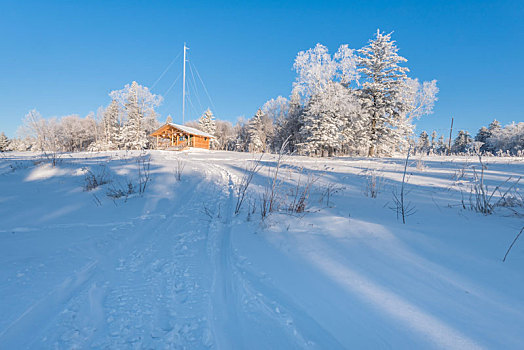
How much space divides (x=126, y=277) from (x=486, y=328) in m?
2.26

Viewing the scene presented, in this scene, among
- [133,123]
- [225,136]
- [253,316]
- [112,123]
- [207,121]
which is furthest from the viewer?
[225,136]

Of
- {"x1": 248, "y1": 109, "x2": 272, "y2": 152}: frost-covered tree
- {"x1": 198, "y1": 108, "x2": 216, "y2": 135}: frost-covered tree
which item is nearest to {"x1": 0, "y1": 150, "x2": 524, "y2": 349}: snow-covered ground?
{"x1": 248, "y1": 109, "x2": 272, "y2": 152}: frost-covered tree

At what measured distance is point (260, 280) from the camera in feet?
5.52

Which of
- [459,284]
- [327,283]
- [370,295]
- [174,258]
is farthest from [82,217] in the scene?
[459,284]

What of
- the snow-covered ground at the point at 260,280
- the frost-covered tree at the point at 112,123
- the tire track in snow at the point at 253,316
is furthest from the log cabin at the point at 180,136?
the tire track in snow at the point at 253,316

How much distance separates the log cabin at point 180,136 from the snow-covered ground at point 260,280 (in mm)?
29054

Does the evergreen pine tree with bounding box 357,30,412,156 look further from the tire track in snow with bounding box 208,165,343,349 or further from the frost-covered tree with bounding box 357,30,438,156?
the tire track in snow with bounding box 208,165,343,349

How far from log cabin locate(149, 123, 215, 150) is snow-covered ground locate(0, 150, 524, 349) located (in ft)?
95.3

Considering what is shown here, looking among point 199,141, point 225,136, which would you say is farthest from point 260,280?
point 225,136

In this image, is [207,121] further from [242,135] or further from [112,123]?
[112,123]

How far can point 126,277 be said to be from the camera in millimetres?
1702

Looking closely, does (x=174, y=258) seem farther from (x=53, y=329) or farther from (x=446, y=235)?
(x=446, y=235)

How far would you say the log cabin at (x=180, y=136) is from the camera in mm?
30530

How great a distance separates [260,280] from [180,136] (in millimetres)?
35258
